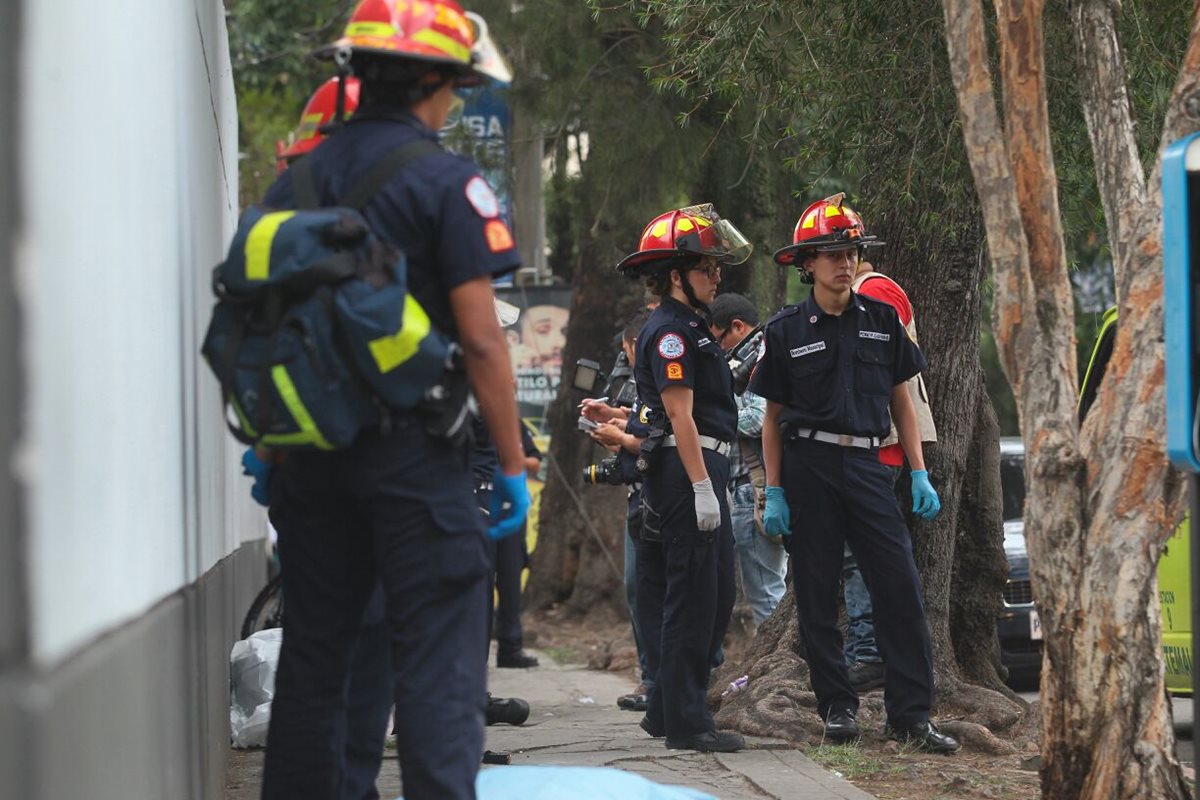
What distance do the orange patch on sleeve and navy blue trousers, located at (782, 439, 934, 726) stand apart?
3.20 metres

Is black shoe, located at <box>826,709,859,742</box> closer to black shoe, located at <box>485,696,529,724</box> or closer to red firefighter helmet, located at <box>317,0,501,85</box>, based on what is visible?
black shoe, located at <box>485,696,529,724</box>

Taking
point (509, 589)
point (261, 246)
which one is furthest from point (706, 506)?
point (509, 589)

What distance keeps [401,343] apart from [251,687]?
335 cm

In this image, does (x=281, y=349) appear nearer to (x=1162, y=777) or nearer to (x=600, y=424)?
(x=1162, y=777)

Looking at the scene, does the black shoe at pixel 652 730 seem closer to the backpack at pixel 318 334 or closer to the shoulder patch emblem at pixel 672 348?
the shoulder patch emblem at pixel 672 348

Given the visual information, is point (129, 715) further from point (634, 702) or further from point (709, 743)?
point (634, 702)

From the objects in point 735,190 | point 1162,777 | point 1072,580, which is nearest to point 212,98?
point 1072,580

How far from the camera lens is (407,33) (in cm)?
366

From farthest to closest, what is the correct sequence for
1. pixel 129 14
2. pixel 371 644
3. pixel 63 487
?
pixel 371 644 < pixel 129 14 < pixel 63 487

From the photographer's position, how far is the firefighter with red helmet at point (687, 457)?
624cm

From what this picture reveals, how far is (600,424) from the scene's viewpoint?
7523 millimetres

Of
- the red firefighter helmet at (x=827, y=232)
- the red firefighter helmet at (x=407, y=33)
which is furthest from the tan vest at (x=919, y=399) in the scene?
the red firefighter helmet at (x=407, y=33)

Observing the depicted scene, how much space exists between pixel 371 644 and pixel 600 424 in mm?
3563

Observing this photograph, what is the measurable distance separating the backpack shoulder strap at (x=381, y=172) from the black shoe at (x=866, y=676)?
4.49m
